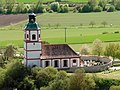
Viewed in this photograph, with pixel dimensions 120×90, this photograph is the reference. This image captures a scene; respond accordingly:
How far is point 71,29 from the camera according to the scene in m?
123

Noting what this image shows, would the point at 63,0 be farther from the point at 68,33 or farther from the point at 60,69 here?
the point at 60,69

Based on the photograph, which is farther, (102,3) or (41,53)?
(102,3)

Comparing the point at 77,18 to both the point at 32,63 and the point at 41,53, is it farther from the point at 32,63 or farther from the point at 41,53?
the point at 32,63

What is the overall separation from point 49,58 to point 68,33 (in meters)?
41.2

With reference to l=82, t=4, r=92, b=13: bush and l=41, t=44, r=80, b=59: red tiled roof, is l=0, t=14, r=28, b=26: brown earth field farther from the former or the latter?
l=41, t=44, r=80, b=59: red tiled roof

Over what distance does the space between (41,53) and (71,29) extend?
49.0 meters

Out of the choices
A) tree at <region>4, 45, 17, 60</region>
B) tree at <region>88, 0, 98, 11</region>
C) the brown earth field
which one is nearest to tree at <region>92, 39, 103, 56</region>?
tree at <region>4, 45, 17, 60</region>

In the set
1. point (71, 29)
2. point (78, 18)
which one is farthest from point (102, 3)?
point (71, 29)

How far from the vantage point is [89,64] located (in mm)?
77125

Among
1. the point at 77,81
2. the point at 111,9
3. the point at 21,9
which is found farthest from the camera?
the point at 111,9

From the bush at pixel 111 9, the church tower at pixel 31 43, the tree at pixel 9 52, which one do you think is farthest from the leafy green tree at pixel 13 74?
the bush at pixel 111 9

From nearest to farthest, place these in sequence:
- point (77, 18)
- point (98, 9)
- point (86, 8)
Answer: point (77, 18)
point (86, 8)
point (98, 9)

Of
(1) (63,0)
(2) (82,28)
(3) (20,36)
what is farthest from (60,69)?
(1) (63,0)

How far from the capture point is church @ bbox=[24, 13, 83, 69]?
7381 centimetres
